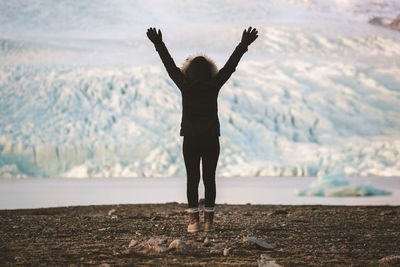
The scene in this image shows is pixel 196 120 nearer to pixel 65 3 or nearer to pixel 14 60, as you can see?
pixel 14 60

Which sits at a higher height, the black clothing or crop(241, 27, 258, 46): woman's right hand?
crop(241, 27, 258, 46): woman's right hand

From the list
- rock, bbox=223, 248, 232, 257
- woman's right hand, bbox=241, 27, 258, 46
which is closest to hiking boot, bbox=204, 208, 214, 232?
rock, bbox=223, 248, 232, 257

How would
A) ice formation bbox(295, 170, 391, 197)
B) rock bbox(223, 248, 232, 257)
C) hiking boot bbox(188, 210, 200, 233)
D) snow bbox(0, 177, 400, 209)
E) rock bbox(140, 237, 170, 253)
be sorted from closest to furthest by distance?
rock bbox(223, 248, 232, 257) < rock bbox(140, 237, 170, 253) < hiking boot bbox(188, 210, 200, 233) < snow bbox(0, 177, 400, 209) < ice formation bbox(295, 170, 391, 197)

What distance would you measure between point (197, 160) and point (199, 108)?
0.41m

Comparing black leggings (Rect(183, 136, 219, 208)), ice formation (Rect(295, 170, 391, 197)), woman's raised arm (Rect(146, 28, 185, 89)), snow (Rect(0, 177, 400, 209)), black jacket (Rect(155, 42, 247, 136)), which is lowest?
snow (Rect(0, 177, 400, 209))

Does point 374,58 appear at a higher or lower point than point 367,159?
higher

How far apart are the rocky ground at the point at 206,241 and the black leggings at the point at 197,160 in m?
0.31

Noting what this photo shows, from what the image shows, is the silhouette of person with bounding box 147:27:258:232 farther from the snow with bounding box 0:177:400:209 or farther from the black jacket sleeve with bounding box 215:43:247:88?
the snow with bounding box 0:177:400:209

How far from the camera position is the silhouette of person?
470cm

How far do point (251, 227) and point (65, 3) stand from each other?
23.8 meters

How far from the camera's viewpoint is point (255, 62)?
999 inches

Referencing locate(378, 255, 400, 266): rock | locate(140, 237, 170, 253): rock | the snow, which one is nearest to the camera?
locate(378, 255, 400, 266): rock

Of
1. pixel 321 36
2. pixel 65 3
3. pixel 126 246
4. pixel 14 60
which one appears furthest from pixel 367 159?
pixel 126 246

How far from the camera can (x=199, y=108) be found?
4.73 meters
